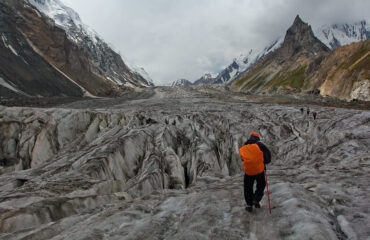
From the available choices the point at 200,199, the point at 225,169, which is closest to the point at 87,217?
the point at 200,199

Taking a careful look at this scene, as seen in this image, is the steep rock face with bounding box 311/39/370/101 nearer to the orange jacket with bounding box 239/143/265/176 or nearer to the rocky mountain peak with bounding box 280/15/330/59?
the rocky mountain peak with bounding box 280/15/330/59

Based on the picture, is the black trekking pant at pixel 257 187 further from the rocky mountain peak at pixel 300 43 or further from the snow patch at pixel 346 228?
the rocky mountain peak at pixel 300 43

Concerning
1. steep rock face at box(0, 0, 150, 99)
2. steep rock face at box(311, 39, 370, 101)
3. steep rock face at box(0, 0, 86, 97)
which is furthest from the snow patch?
steep rock face at box(0, 0, 150, 99)

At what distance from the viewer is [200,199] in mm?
8906

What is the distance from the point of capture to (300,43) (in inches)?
6988

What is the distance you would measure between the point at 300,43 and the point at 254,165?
200m

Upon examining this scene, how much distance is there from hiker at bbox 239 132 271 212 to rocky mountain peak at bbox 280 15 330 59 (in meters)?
180

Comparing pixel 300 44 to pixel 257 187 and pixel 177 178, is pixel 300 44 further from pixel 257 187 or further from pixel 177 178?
pixel 257 187

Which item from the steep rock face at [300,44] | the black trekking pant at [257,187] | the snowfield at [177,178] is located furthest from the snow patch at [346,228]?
the steep rock face at [300,44]

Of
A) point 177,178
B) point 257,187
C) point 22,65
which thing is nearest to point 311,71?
point 177,178

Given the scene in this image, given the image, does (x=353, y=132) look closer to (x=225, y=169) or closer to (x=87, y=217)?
(x=225, y=169)

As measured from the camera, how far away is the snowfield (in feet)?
21.3

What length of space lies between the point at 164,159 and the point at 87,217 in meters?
11.8

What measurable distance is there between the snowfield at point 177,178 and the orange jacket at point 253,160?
1306 millimetres
